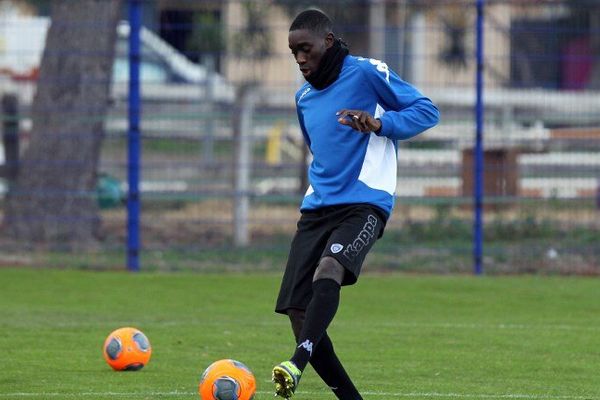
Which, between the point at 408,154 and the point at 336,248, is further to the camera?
the point at 408,154

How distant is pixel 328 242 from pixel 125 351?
7.67ft

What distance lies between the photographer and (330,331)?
10.9 metres

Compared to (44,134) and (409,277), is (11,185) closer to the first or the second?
(44,134)

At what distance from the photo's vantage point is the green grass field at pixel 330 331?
27.0ft

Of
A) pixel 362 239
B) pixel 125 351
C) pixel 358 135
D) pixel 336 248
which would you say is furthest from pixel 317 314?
pixel 125 351

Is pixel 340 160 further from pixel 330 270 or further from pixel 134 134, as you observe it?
pixel 134 134

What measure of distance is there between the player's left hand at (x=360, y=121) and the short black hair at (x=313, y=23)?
45cm

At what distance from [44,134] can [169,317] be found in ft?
17.2

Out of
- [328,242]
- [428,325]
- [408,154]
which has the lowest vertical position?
[428,325]

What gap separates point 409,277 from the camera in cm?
1523

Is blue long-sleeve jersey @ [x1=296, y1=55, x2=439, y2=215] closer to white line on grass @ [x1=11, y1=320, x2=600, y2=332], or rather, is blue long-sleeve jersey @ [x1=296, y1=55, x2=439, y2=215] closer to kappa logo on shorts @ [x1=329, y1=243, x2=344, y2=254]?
kappa logo on shorts @ [x1=329, y1=243, x2=344, y2=254]

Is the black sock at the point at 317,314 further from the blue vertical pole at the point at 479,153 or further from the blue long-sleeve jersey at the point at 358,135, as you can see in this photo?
the blue vertical pole at the point at 479,153

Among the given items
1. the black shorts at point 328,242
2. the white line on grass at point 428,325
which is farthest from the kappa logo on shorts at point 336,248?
the white line on grass at point 428,325

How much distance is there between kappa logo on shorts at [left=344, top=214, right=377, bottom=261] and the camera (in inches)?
265
